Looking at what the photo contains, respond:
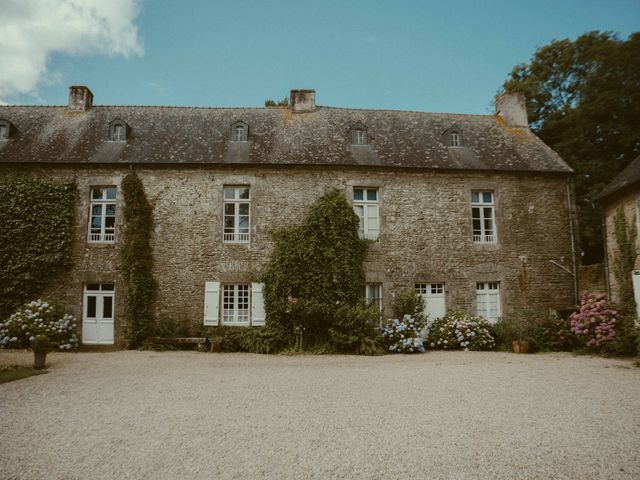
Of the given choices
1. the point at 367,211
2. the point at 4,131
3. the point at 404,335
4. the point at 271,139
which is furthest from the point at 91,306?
the point at 404,335

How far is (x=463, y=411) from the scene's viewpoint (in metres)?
5.52

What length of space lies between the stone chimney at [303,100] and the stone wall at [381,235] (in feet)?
11.0

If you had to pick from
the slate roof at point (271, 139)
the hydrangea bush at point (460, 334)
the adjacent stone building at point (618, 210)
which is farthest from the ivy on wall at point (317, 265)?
the adjacent stone building at point (618, 210)

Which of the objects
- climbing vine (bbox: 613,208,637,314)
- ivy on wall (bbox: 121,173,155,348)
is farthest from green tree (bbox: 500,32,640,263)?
ivy on wall (bbox: 121,173,155,348)

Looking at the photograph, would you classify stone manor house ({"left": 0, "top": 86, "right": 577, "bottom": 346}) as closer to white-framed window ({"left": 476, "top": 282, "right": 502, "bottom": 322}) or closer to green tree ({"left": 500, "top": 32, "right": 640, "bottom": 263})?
white-framed window ({"left": 476, "top": 282, "right": 502, "bottom": 322})

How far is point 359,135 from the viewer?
14414mm

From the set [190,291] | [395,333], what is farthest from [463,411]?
[190,291]

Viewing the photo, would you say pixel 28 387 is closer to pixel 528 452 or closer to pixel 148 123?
pixel 528 452

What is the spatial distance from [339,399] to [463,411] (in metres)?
1.71

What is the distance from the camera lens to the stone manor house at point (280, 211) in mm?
12625

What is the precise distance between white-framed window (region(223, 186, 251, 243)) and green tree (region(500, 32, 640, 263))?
12.3 m

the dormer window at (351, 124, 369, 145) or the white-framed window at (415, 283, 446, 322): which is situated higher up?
the dormer window at (351, 124, 369, 145)

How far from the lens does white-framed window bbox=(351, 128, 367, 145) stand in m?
14.3

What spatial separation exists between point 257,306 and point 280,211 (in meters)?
2.95
